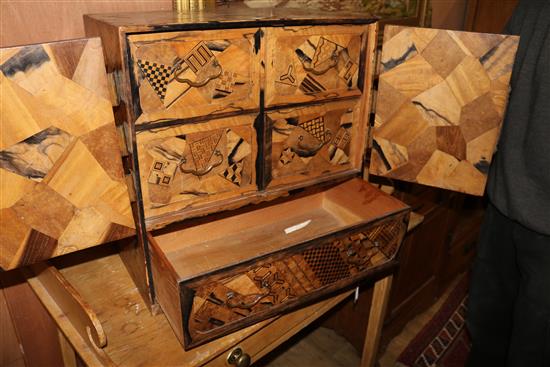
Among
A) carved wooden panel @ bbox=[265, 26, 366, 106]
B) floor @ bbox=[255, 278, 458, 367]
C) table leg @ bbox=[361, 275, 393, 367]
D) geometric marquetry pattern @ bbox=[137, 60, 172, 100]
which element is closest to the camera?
geometric marquetry pattern @ bbox=[137, 60, 172, 100]

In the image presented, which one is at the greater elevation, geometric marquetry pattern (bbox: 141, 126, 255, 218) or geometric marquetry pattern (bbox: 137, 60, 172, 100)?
geometric marquetry pattern (bbox: 137, 60, 172, 100)

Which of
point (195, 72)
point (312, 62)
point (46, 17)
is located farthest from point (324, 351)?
point (46, 17)

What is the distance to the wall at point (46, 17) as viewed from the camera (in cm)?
118

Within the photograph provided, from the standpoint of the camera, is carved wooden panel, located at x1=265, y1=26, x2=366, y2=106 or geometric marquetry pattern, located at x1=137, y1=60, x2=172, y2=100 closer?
geometric marquetry pattern, located at x1=137, y1=60, x2=172, y2=100

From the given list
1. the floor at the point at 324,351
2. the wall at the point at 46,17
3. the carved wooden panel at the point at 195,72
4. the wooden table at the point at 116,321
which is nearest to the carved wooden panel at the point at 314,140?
the carved wooden panel at the point at 195,72

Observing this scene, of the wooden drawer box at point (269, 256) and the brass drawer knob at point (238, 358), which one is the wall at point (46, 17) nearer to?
the wooden drawer box at point (269, 256)

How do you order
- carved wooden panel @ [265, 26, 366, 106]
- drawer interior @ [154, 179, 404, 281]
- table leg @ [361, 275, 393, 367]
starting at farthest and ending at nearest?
1. table leg @ [361, 275, 393, 367]
2. drawer interior @ [154, 179, 404, 281]
3. carved wooden panel @ [265, 26, 366, 106]

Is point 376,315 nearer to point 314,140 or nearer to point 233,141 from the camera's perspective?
point 314,140

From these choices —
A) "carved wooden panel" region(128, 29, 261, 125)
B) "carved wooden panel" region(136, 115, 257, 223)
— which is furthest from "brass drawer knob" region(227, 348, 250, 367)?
"carved wooden panel" region(128, 29, 261, 125)

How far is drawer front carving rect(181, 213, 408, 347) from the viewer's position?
3.37 ft

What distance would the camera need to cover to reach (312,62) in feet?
3.96

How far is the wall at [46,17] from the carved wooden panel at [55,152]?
0.44 meters

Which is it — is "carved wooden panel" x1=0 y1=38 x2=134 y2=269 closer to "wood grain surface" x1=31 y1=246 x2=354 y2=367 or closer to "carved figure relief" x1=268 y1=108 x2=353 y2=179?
"wood grain surface" x1=31 y1=246 x2=354 y2=367

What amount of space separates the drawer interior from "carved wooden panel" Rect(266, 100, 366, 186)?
14 centimetres
